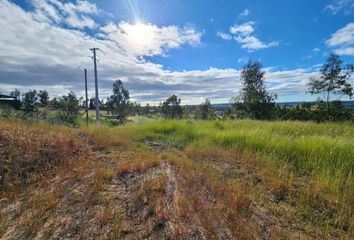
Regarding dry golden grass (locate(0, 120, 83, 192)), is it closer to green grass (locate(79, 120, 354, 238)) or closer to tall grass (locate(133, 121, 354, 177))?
green grass (locate(79, 120, 354, 238))

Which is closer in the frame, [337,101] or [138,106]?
[337,101]

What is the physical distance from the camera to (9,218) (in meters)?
2.39

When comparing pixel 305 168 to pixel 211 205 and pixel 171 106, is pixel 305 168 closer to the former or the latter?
pixel 211 205

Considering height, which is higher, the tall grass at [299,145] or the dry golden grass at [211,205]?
the tall grass at [299,145]

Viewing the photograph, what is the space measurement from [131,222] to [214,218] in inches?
35.0

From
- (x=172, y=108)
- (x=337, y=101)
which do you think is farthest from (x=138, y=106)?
(x=337, y=101)

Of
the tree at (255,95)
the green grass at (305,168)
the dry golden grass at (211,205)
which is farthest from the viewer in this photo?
the tree at (255,95)

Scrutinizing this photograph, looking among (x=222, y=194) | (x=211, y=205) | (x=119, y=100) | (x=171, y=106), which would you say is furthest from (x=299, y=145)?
(x=171, y=106)

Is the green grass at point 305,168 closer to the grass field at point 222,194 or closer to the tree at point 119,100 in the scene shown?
the grass field at point 222,194

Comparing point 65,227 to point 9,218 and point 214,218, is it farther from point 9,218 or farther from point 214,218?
point 214,218

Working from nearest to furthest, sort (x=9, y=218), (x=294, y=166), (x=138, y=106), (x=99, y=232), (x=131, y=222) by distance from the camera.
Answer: (x=99, y=232)
(x=131, y=222)
(x=9, y=218)
(x=294, y=166)
(x=138, y=106)

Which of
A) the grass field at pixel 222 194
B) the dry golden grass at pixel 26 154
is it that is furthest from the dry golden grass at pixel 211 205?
the dry golden grass at pixel 26 154

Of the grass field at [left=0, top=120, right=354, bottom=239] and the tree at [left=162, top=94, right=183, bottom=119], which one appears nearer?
the grass field at [left=0, top=120, right=354, bottom=239]

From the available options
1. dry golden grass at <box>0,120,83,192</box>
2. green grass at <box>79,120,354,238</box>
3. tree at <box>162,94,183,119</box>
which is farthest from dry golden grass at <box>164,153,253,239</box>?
tree at <box>162,94,183,119</box>
